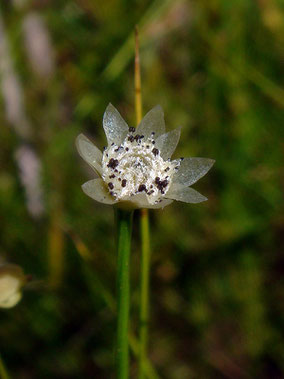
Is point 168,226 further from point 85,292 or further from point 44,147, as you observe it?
point 44,147

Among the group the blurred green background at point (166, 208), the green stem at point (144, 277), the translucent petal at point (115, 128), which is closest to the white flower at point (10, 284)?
the green stem at point (144, 277)

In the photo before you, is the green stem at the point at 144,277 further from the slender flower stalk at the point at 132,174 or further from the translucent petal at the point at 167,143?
the translucent petal at the point at 167,143

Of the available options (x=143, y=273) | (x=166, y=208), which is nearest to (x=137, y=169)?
(x=143, y=273)

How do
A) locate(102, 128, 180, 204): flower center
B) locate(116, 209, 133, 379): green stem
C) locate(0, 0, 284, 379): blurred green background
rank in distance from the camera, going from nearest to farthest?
locate(116, 209, 133, 379): green stem < locate(102, 128, 180, 204): flower center < locate(0, 0, 284, 379): blurred green background

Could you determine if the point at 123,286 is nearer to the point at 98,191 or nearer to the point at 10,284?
the point at 98,191

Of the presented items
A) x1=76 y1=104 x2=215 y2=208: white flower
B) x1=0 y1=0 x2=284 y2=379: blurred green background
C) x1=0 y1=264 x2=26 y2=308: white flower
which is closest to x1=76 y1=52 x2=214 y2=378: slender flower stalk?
x1=76 y1=104 x2=215 y2=208: white flower

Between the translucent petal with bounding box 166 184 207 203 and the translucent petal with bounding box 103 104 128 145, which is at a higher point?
the translucent petal with bounding box 103 104 128 145

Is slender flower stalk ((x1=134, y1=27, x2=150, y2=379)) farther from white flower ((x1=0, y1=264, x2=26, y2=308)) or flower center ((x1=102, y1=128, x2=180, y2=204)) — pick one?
white flower ((x1=0, y1=264, x2=26, y2=308))
